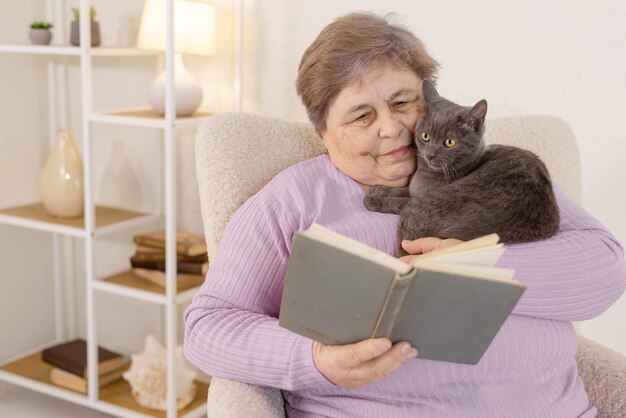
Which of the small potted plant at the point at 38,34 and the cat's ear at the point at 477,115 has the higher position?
the small potted plant at the point at 38,34

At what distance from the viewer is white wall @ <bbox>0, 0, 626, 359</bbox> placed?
2.12 m

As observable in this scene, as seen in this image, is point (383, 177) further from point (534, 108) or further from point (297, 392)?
point (534, 108)

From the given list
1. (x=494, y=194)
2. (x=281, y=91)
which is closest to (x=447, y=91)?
(x=281, y=91)

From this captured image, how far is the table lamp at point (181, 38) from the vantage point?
7.73 ft

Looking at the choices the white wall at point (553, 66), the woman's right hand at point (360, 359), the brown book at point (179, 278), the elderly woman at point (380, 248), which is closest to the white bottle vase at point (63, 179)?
the brown book at point (179, 278)

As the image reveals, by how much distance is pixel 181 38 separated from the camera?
2379 millimetres

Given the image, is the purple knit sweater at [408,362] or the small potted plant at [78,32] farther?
the small potted plant at [78,32]

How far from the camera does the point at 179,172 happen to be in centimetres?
276

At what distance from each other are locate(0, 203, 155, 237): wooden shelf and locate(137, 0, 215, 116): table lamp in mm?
427

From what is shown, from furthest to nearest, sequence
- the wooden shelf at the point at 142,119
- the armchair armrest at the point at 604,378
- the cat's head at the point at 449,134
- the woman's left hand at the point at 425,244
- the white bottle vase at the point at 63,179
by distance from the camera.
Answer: the white bottle vase at the point at 63,179 < the wooden shelf at the point at 142,119 < the armchair armrest at the point at 604,378 < the cat's head at the point at 449,134 < the woman's left hand at the point at 425,244

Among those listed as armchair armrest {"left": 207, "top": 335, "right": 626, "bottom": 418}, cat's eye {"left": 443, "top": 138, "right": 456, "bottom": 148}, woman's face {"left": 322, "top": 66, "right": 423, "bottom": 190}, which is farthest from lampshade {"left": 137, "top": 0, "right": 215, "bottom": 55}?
armchair armrest {"left": 207, "top": 335, "right": 626, "bottom": 418}

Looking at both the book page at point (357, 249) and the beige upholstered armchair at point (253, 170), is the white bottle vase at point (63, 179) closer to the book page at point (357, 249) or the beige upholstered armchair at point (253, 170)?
the beige upholstered armchair at point (253, 170)

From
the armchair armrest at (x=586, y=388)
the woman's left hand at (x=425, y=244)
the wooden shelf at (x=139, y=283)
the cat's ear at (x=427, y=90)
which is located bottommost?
the wooden shelf at (x=139, y=283)

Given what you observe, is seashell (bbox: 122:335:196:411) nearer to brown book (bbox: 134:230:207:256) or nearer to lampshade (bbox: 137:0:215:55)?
brown book (bbox: 134:230:207:256)
